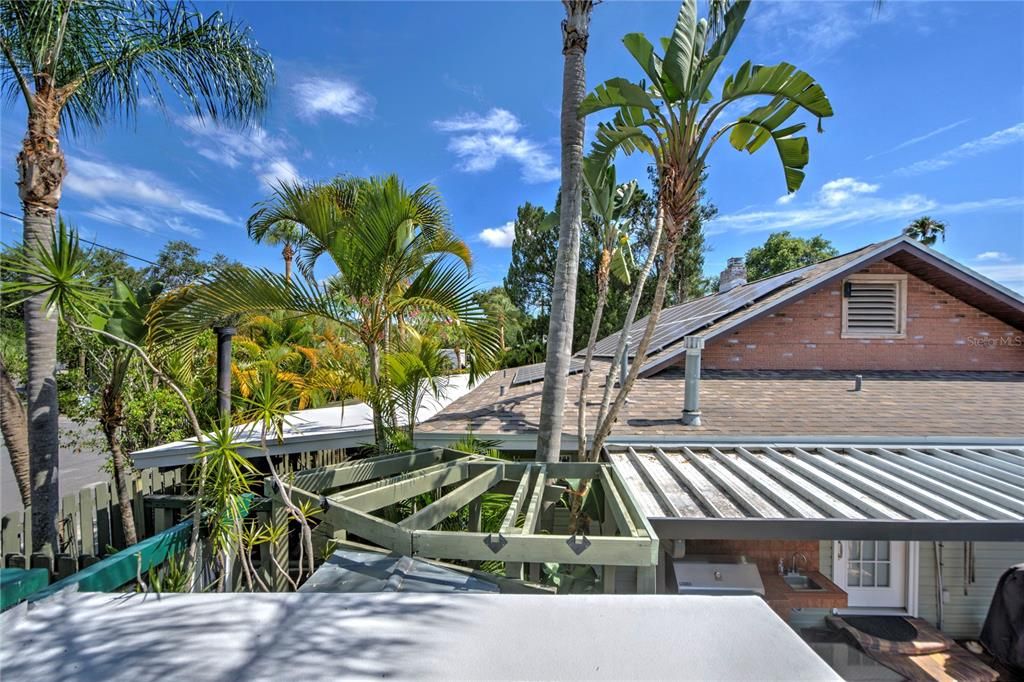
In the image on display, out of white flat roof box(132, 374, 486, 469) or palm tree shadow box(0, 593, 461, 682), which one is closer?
palm tree shadow box(0, 593, 461, 682)

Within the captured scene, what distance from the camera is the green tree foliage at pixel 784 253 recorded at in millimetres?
38188

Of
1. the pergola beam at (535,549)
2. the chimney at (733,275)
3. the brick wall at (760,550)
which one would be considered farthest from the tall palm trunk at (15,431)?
the chimney at (733,275)

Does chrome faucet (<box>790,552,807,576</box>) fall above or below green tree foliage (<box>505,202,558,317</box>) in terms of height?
below

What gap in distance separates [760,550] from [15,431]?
9.56 meters

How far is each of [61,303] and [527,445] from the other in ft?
15.2

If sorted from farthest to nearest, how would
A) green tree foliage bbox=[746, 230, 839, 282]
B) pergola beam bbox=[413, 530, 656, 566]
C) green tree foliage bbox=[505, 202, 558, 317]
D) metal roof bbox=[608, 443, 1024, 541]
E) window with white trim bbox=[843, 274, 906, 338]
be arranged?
green tree foliage bbox=[746, 230, 839, 282] → green tree foliage bbox=[505, 202, 558, 317] → window with white trim bbox=[843, 274, 906, 338] → metal roof bbox=[608, 443, 1024, 541] → pergola beam bbox=[413, 530, 656, 566]

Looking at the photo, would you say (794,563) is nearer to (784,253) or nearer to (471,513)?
(471,513)

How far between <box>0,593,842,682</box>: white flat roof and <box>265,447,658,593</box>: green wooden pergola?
0.36m

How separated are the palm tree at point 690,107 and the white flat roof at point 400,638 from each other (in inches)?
104

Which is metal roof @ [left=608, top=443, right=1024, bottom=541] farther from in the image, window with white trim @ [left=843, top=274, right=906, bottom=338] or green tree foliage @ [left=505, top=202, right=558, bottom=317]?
green tree foliage @ [left=505, top=202, right=558, bottom=317]

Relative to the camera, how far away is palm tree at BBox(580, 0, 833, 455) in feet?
13.1

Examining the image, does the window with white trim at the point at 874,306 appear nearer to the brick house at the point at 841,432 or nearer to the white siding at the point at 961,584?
the brick house at the point at 841,432

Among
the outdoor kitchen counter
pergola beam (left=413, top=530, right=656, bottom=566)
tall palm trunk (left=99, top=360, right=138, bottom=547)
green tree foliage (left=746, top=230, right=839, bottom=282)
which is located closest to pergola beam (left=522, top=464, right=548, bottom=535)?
pergola beam (left=413, top=530, right=656, bottom=566)
